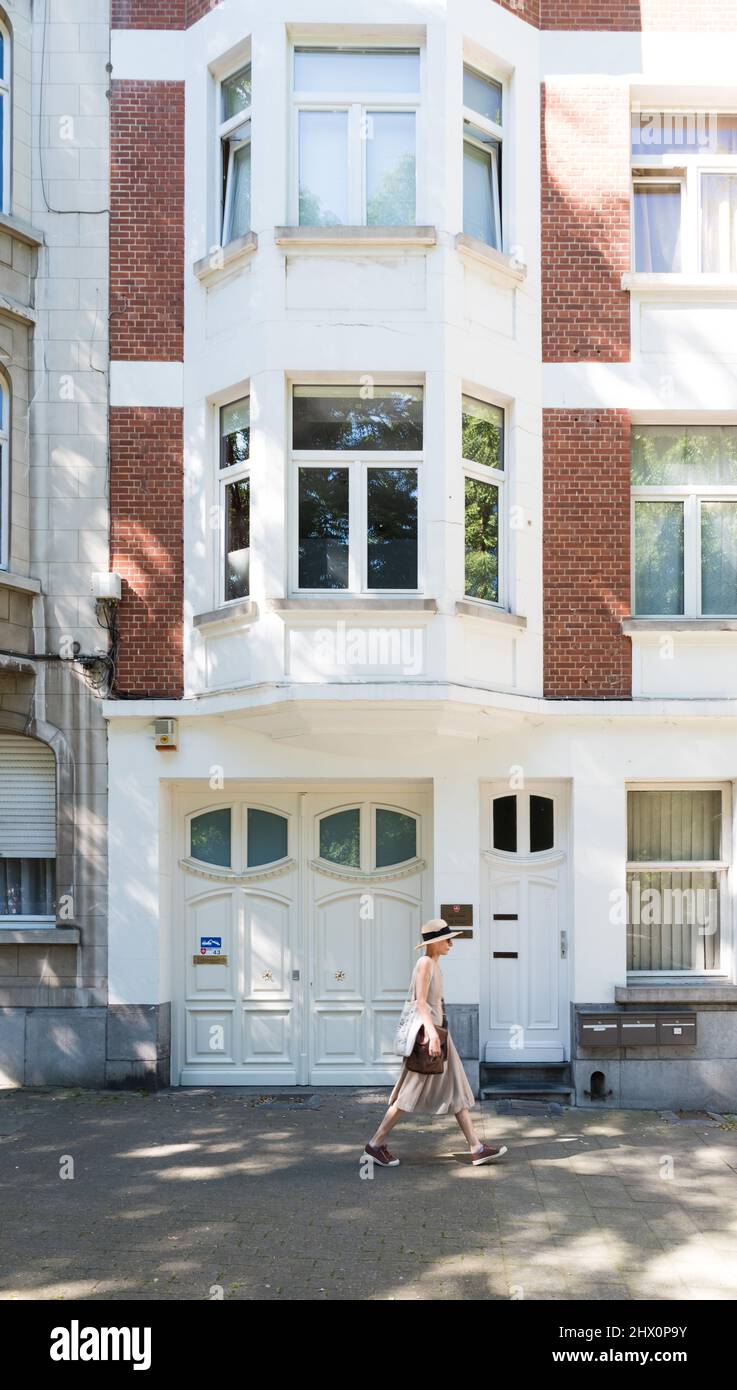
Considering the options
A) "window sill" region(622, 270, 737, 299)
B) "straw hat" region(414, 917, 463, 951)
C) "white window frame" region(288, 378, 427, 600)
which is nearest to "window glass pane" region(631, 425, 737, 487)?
"window sill" region(622, 270, 737, 299)

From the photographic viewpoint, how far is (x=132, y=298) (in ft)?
36.4

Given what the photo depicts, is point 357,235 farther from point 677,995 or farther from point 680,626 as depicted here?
point 677,995

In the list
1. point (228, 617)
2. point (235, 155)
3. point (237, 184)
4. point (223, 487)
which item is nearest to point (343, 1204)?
point (228, 617)

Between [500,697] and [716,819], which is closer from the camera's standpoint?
[500,697]

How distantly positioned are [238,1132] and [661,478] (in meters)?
6.88

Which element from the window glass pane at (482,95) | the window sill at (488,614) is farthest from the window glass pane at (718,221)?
the window sill at (488,614)

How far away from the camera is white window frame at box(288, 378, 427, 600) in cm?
1020

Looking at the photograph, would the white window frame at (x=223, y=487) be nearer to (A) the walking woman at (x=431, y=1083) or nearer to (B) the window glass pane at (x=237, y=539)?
(B) the window glass pane at (x=237, y=539)

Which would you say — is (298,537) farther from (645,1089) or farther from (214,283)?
(645,1089)

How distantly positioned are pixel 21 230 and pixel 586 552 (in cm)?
587

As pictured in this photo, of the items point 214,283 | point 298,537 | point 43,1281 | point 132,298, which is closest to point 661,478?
point 298,537

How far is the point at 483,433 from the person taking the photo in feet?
35.6

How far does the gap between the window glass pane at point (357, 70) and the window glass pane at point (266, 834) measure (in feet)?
21.2

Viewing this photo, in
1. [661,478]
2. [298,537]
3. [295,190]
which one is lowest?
[298,537]
